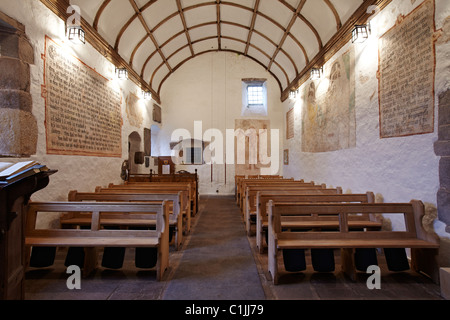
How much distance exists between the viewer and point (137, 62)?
808 centimetres

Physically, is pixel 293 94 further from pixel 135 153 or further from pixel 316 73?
pixel 135 153

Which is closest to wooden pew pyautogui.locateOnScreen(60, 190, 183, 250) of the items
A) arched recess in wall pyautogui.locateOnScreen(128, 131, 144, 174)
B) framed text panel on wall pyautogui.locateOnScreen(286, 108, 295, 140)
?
arched recess in wall pyautogui.locateOnScreen(128, 131, 144, 174)

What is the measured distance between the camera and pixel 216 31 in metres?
9.50

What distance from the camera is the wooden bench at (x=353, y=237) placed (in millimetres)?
2832

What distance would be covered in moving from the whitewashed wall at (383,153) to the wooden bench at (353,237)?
288 mm

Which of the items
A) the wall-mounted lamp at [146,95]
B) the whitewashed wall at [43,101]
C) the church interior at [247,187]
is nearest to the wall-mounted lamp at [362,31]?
the church interior at [247,187]

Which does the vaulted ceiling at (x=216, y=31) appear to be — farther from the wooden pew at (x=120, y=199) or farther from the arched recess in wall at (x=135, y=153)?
the wooden pew at (x=120, y=199)

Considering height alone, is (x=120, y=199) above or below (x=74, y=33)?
below

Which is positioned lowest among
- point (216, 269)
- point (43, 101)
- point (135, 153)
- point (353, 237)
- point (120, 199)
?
point (216, 269)

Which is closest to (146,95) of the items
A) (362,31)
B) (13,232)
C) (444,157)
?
(362,31)

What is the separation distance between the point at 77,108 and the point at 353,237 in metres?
4.81

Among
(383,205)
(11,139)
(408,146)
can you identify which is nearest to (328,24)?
(408,146)

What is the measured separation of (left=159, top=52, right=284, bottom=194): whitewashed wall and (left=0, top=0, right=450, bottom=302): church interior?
104 inches

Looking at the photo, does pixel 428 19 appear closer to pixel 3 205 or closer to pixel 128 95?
pixel 3 205
